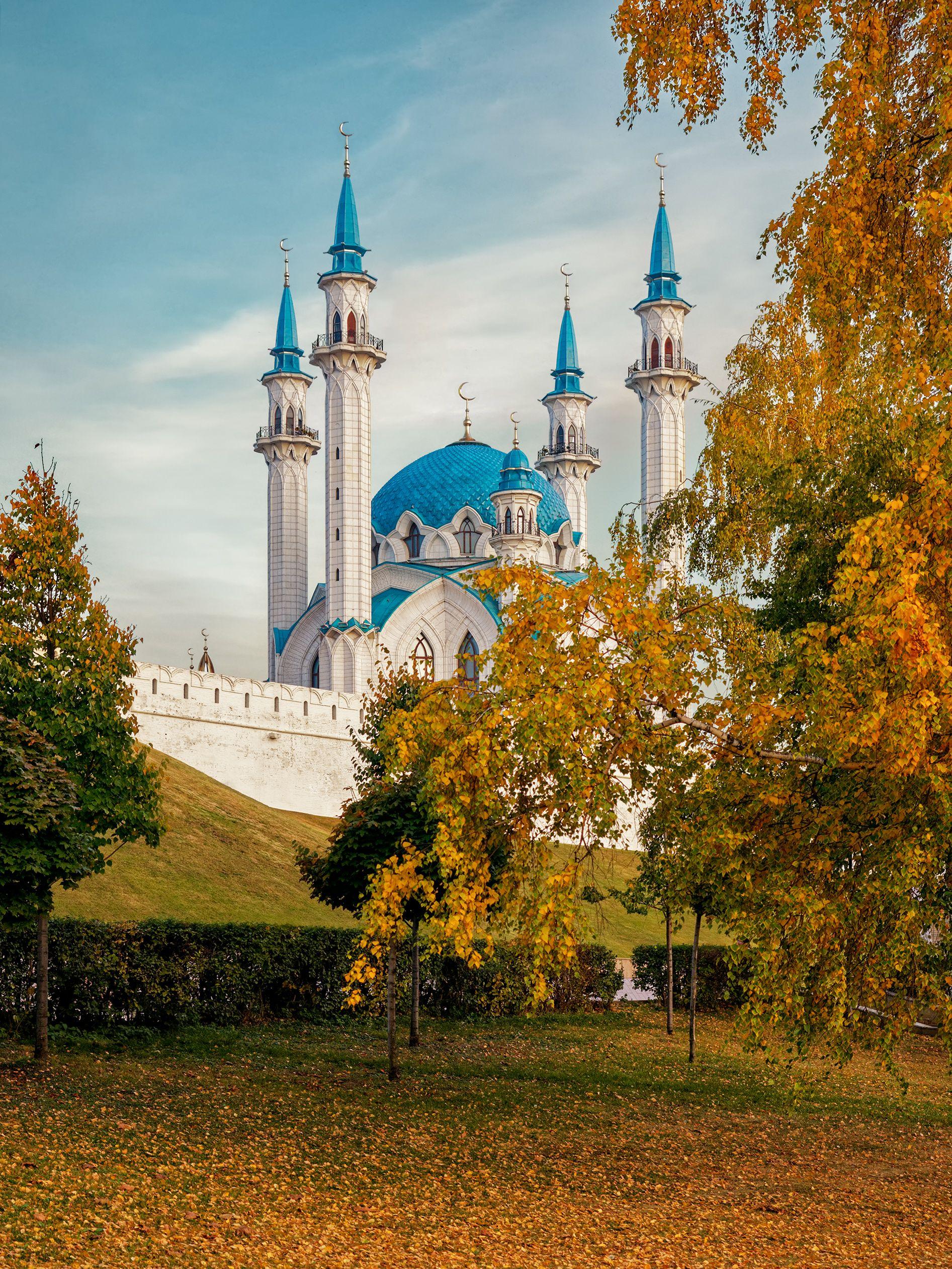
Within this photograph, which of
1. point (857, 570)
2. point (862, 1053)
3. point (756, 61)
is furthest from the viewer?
point (862, 1053)

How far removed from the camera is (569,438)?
7281cm

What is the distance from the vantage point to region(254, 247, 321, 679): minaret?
57.6 m

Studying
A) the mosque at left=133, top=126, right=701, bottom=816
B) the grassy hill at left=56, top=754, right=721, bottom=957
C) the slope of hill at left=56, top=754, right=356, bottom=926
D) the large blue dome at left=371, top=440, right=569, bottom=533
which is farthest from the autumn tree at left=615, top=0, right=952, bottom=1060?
the large blue dome at left=371, top=440, right=569, bottom=533

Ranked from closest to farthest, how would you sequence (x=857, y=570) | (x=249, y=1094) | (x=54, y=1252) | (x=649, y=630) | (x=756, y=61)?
(x=54, y=1252) < (x=857, y=570) < (x=649, y=630) < (x=756, y=61) < (x=249, y=1094)

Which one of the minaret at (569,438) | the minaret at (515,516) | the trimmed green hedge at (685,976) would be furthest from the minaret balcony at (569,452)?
the trimmed green hedge at (685,976)

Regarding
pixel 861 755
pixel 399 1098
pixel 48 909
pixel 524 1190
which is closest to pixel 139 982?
pixel 48 909

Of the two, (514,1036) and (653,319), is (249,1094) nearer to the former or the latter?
(514,1036)

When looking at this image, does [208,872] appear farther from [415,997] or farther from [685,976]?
[415,997]

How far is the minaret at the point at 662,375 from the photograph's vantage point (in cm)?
5897

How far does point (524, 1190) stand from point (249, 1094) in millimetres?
4014

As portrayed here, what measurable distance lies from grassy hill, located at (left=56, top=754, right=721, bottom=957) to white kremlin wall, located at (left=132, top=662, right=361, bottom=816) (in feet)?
10.6

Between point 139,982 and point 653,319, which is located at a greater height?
point 653,319

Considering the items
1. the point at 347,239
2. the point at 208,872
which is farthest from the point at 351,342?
the point at 208,872

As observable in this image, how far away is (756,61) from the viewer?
36.7 ft
